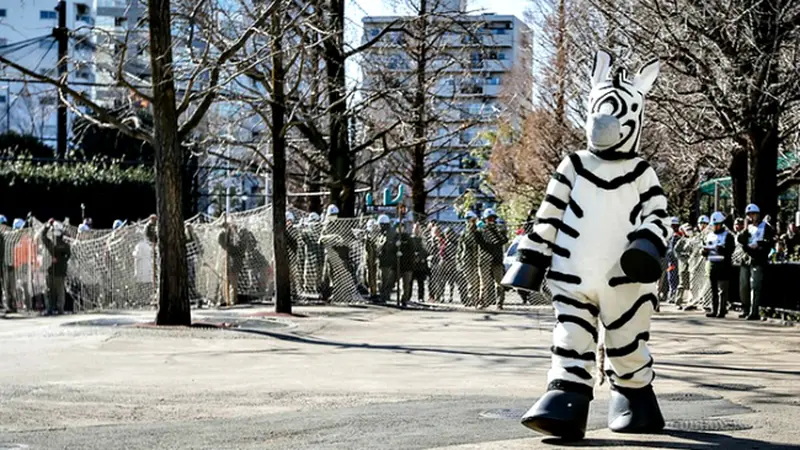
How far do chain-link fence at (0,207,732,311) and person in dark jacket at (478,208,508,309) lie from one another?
20 millimetres

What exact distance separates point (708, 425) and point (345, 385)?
3.89m

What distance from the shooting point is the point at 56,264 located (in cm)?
2227

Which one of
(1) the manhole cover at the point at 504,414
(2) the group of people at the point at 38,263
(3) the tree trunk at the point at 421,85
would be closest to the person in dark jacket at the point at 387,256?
(3) the tree trunk at the point at 421,85

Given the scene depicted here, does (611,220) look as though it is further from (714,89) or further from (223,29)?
(223,29)

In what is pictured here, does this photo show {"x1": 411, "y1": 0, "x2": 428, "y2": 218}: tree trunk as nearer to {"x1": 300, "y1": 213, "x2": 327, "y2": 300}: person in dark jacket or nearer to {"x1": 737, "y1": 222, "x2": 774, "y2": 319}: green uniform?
{"x1": 300, "y1": 213, "x2": 327, "y2": 300}: person in dark jacket

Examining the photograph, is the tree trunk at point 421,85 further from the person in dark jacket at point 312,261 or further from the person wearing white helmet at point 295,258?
the person wearing white helmet at point 295,258

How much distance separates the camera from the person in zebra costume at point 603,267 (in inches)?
302

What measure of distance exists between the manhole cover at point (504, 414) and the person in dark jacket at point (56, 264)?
593 inches

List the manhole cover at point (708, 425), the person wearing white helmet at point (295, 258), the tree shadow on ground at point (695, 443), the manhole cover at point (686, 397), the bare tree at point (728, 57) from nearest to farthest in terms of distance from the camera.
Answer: the tree shadow on ground at point (695, 443) → the manhole cover at point (708, 425) → the manhole cover at point (686, 397) → the bare tree at point (728, 57) → the person wearing white helmet at point (295, 258)

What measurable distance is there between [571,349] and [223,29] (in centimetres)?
1506

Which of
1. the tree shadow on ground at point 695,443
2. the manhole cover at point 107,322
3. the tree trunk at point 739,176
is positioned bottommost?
the tree shadow on ground at point 695,443

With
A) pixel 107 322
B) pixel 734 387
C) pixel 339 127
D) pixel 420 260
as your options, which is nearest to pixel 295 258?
pixel 420 260

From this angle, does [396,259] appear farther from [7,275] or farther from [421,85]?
[7,275]

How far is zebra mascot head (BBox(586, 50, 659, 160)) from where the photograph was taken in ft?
26.7
